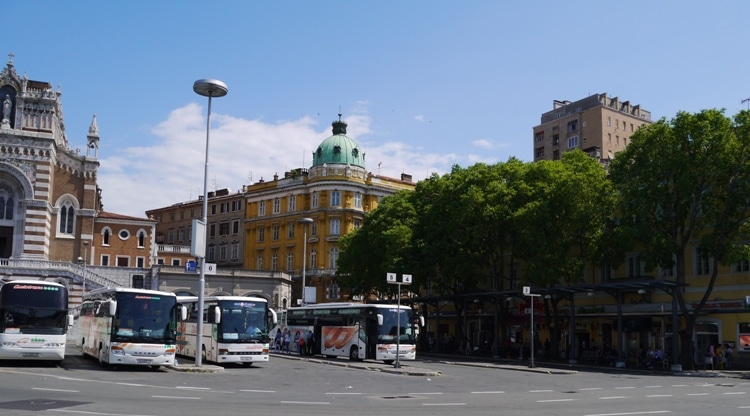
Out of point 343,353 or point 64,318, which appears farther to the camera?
point 343,353

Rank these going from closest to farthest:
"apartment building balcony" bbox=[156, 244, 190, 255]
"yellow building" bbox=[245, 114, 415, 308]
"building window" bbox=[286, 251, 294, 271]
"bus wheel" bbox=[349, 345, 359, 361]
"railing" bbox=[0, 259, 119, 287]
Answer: "bus wheel" bbox=[349, 345, 359, 361] → "railing" bbox=[0, 259, 119, 287] → "yellow building" bbox=[245, 114, 415, 308] → "building window" bbox=[286, 251, 294, 271] → "apartment building balcony" bbox=[156, 244, 190, 255]

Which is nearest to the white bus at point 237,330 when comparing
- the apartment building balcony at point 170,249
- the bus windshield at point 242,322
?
the bus windshield at point 242,322

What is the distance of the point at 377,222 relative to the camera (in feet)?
197

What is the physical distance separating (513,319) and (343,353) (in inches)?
767

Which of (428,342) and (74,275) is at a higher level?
(74,275)

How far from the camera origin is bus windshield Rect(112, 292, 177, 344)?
90.9ft

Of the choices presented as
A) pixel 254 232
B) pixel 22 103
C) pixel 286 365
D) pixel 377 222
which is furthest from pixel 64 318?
pixel 254 232

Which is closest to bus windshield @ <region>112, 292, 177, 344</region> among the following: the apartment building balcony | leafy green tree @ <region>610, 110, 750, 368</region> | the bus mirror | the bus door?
the bus mirror

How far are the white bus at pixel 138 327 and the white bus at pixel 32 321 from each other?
163 centimetres

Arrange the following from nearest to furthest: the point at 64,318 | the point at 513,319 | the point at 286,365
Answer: the point at 64,318
the point at 286,365
the point at 513,319

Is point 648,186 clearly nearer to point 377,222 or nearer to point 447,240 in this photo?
point 447,240

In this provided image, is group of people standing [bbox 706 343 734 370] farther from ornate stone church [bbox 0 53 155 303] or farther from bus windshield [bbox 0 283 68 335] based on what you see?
ornate stone church [bbox 0 53 155 303]

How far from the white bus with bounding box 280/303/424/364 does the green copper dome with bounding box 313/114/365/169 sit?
151 ft

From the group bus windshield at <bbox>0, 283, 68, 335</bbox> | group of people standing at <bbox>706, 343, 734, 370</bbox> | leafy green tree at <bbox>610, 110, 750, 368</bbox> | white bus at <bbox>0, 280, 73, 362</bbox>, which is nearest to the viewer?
white bus at <bbox>0, 280, 73, 362</bbox>
